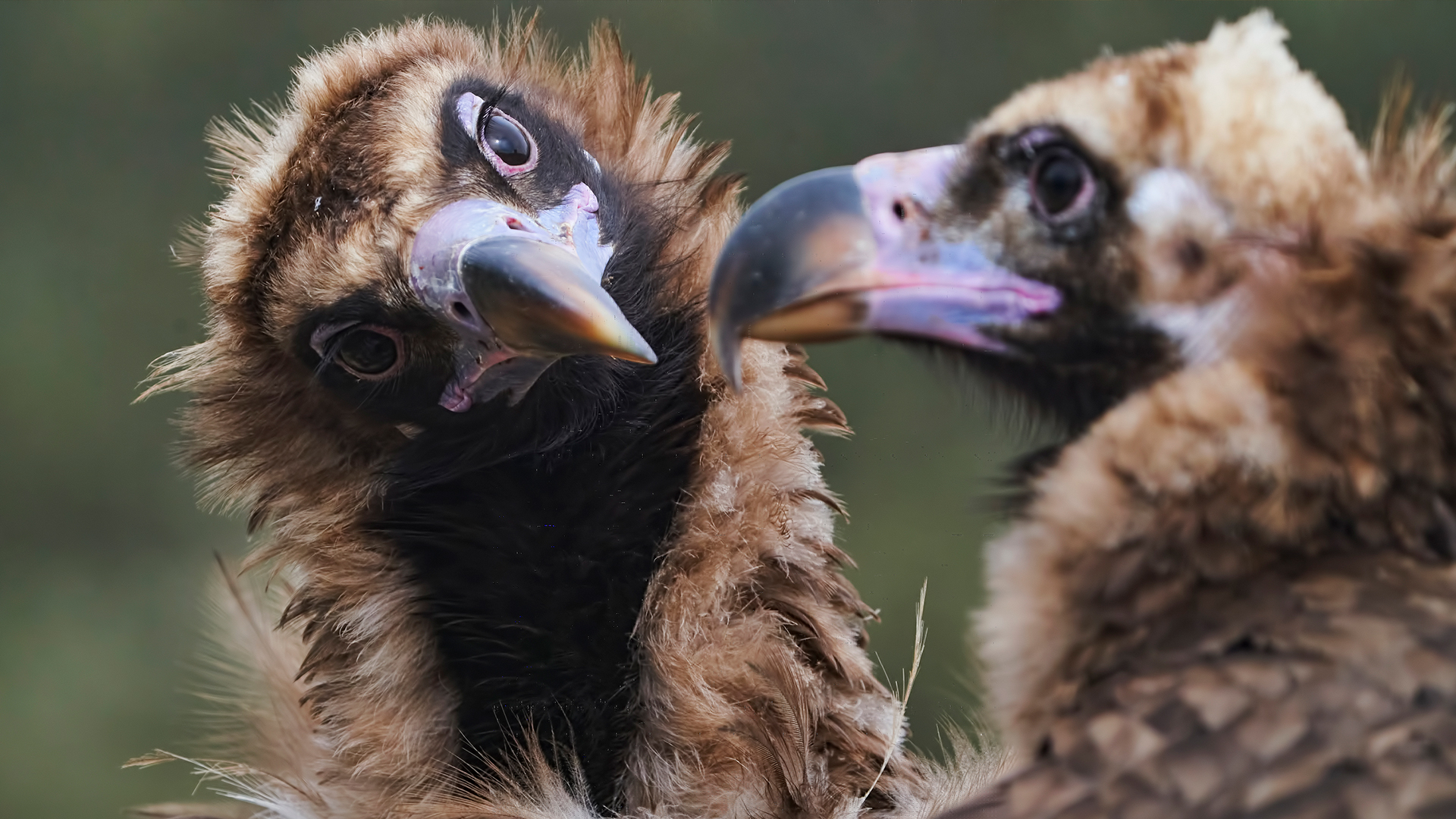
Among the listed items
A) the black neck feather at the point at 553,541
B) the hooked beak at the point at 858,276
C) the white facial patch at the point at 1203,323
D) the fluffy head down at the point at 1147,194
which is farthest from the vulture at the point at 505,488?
the white facial patch at the point at 1203,323

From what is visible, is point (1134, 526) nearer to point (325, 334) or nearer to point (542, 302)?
point (542, 302)

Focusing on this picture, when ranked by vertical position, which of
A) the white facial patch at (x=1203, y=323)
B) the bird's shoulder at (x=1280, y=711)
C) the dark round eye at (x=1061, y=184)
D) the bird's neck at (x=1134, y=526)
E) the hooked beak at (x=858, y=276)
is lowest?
the bird's shoulder at (x=1280, y=711)

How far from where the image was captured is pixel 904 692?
167 cm

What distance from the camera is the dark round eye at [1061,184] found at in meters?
1.03

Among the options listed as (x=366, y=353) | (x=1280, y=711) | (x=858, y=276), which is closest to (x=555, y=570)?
(x=366, y=353)

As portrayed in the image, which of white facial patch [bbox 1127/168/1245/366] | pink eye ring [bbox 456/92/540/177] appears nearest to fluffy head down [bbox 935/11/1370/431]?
white facial patch [bbox 1127/168/1245/366]

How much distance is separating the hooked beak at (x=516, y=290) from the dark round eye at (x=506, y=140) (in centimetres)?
8

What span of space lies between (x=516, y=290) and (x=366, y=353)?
1.05 ft

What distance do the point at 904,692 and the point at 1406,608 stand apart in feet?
2.71

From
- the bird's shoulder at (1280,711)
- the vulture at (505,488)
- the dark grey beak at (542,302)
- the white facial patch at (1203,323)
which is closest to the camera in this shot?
the bird's shoulder at (1280,711)

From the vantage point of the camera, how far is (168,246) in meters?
3.68

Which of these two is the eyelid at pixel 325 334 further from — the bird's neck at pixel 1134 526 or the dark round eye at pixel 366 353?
the bird's neck at pixel 1134 526

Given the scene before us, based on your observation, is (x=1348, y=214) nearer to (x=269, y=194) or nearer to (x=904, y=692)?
(x=904, y=692)

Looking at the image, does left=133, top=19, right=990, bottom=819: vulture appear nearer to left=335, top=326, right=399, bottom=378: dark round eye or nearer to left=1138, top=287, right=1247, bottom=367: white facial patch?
left=335, top=326, right=399, bottom=378: dark round eye
